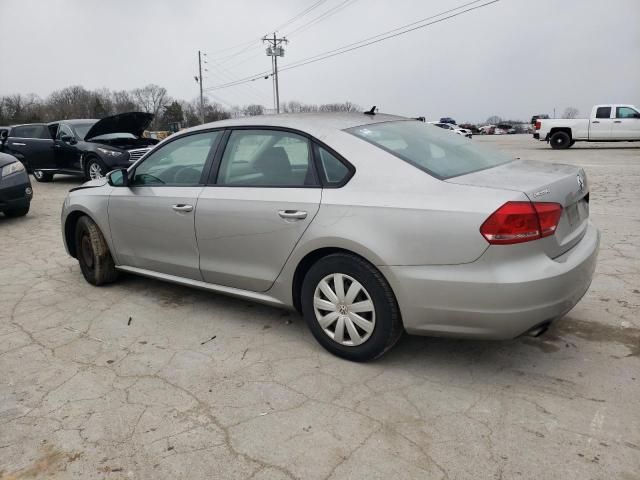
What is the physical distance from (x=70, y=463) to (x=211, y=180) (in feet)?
6.55

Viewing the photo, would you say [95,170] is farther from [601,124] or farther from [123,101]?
[123,101]

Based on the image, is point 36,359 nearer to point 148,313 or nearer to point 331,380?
point 148,313

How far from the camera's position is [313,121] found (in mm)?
3410

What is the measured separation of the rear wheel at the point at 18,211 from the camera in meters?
8.32

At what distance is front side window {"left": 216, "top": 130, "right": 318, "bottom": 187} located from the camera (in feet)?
10.7

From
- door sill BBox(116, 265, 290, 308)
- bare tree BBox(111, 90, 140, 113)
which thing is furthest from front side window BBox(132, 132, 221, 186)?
bare tree BBox(111, 90, 140, 113)

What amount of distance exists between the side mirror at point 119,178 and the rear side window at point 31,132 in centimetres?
997

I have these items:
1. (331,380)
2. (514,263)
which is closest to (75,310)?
(331,380)

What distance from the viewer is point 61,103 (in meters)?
78.1

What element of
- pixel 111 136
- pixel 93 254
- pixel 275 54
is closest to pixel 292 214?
pixel 93 254

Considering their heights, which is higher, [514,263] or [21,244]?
[514,263]

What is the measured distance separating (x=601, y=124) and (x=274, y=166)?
19.9 metres

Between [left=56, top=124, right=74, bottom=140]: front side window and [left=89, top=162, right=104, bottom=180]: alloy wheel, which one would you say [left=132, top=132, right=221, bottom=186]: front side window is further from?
[left=56, top=124, right=74, bottom=140]: front side window

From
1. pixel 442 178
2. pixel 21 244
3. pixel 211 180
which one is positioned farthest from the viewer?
pixel 21 244
